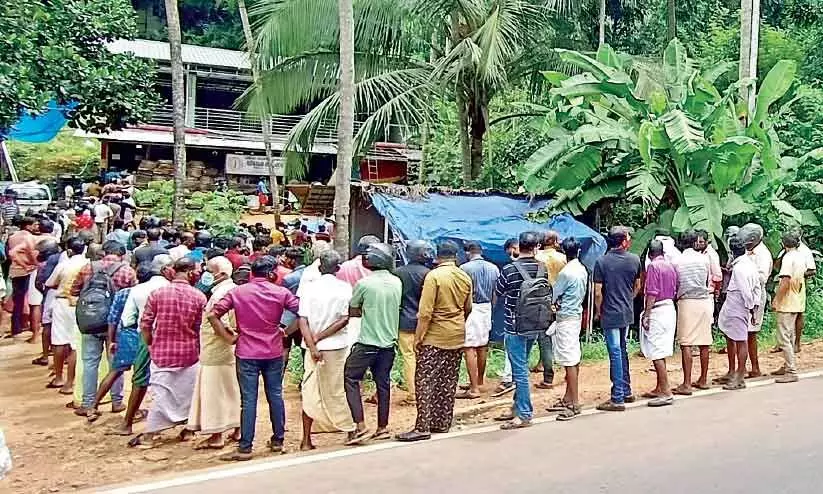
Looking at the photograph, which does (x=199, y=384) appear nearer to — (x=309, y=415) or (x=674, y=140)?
(x=309, y=415)

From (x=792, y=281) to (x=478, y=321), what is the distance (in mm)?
3369

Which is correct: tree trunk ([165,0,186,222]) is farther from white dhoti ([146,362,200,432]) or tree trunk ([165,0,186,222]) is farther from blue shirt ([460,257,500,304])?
white dhoti ([146,362,200,432])

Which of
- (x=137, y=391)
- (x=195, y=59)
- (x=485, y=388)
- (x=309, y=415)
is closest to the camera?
(x=309, y=415)

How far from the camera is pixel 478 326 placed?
8.93m

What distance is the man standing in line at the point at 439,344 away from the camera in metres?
7.14

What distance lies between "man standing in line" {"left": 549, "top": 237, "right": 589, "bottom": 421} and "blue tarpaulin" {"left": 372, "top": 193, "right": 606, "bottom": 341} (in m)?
2.35

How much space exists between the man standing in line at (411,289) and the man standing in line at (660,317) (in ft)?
6.85

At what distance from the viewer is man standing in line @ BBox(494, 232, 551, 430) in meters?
7.33

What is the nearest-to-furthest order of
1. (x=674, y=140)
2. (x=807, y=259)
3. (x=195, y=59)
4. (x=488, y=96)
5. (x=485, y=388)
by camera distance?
(x=485, y=388) < (x=807, y=259) < (x=674, y=140) < (x=488, y=96) < (x=195, y=59)

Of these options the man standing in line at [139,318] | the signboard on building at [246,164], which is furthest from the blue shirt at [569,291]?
the signboard on building at [246,164]

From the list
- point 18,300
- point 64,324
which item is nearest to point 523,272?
point 64,324

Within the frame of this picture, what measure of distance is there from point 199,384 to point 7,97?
556 centimetres

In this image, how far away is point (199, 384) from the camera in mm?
7215

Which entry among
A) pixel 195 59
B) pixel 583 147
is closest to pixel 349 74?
pixel 583 147
